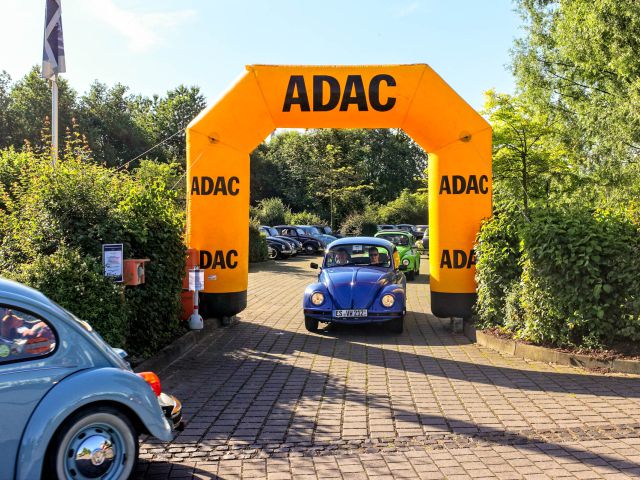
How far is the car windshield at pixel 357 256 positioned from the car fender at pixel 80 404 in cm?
773

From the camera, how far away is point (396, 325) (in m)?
10.3

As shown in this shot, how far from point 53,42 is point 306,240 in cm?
2493

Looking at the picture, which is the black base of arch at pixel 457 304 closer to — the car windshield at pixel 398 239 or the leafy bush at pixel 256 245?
the car windshield at pixel 398 239

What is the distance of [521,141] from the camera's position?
2906cm

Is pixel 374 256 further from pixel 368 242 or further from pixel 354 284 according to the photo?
pixel 354 284

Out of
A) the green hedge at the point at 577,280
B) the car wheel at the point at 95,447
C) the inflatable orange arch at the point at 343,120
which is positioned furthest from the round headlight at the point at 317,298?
the car wheel at the point at 95,447

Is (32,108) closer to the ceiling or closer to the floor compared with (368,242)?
closer to the ceiling

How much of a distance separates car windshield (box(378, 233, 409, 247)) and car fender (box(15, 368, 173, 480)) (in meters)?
16.5

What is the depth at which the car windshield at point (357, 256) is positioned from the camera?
11.7m

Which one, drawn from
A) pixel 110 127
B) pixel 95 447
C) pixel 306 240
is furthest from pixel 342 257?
pixel 110 127

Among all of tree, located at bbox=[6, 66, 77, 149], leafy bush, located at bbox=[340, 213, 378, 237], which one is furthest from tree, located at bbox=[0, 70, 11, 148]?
leafy bush, located at bbox=[340, 213, 378, 237]

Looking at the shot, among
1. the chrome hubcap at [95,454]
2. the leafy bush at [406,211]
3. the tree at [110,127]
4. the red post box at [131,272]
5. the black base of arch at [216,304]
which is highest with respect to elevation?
the tree at [110,127]

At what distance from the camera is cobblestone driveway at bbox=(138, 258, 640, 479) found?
4.59 metres

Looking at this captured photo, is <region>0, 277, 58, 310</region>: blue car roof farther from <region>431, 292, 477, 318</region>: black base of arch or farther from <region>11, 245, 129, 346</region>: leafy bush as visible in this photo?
<region>431, 292, 477, 318</region>: black base of arch
